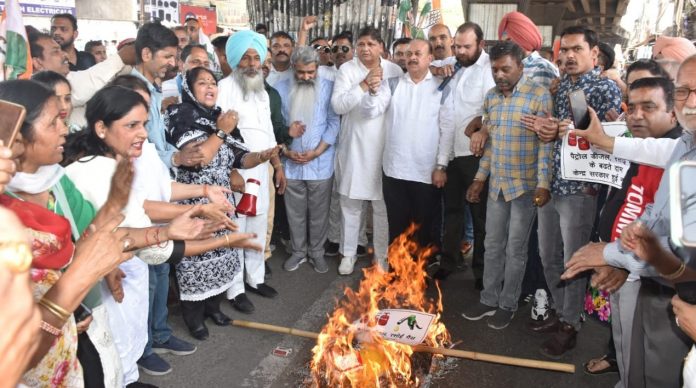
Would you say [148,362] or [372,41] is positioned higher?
[372,41]

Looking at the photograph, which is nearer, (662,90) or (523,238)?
(662,90)

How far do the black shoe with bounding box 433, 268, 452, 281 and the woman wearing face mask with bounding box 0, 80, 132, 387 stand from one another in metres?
3.79

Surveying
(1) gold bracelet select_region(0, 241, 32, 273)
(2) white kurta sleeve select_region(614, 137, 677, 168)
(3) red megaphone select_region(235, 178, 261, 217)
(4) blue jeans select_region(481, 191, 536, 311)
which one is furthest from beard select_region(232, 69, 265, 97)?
(1) gold bracelet select_region(0, 241, 32, 273)

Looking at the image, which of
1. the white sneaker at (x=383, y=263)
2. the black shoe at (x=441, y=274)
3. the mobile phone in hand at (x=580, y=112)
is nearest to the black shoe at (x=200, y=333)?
the white sneaker at (x=383, y=263)

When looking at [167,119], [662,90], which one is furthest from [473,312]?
[167,119]

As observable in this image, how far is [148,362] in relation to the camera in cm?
368

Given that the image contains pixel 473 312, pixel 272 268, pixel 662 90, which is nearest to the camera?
pixel 662 90

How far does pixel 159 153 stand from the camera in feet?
12.8

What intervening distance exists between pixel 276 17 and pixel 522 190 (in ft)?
17.4

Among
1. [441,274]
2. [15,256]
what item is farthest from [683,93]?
[441,274]

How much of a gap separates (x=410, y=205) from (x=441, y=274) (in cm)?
78

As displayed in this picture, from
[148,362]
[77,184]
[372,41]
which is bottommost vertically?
[148,362]

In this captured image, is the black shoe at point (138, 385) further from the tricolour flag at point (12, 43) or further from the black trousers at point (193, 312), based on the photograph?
the tricolour flag at point (12, 43)

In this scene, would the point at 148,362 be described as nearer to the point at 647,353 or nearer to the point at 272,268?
the point at 272,268
